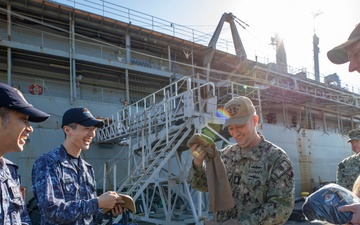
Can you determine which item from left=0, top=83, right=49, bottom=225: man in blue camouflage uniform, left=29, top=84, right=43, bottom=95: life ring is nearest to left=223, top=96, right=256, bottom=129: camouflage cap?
left=0, top=83, right=49, bottom=225: man in blue camouflage uniform

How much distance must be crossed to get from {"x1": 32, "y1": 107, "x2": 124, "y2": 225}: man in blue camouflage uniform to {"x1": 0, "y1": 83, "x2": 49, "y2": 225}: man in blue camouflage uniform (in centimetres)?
27

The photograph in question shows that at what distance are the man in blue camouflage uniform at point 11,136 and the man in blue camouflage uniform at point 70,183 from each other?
27 cm

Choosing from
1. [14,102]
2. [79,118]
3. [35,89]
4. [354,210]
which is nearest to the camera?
[354,210]

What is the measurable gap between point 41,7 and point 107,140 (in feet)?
25.5

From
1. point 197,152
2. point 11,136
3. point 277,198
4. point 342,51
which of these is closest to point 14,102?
point 11,136

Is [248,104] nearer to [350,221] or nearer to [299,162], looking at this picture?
[350,221]

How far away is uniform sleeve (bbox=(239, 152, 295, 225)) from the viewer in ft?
6.24

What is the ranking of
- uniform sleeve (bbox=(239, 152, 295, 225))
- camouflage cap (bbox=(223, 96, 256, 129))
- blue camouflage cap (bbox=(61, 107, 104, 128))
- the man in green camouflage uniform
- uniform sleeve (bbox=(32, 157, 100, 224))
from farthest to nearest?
the man in green camouflage uniform → blue camouflage cap (bbox=(61, 107, 104, 128)) → camouflage cap (bbox=(223, 96, 256, 129)) → uniform sleeve (bbox=(32, 157, 100, 224)) → uniform sleeve (bbox=(239, 152, 295, 225))

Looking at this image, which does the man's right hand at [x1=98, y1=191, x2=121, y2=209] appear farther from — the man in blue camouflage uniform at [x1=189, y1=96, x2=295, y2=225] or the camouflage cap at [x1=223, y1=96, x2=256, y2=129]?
the camouflage cap at [x1=223, y1=96, x2=256, y2=129]

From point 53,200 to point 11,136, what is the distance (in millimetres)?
618

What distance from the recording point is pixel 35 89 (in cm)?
1440

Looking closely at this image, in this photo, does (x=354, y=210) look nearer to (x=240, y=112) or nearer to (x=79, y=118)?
(x=240, y=112)

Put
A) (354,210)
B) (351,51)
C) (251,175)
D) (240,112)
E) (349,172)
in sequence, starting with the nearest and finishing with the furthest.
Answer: (354,210) → (351,51) → (251,175) → (240,112) → (349,172)

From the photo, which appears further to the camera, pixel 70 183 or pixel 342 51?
pixel 70 183
